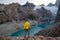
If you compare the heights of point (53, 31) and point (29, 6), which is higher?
point (29, 6)

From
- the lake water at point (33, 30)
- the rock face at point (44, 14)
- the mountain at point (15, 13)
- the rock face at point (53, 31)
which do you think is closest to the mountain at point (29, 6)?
the mountain at point (15, 13)

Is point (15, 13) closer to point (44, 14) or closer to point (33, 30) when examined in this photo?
point (33, 30)

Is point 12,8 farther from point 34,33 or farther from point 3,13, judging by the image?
point 34,33

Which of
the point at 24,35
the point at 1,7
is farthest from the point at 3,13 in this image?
the point at 24,35

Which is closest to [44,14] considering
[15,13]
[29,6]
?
[29,6]

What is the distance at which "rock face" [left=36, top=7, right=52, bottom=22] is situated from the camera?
5527 millimetres

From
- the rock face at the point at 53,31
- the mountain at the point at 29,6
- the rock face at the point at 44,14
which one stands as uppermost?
the mountain at the point at 29,6

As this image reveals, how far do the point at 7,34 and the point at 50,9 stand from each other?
5.10 feet

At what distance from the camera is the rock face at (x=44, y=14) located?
18.1 ft

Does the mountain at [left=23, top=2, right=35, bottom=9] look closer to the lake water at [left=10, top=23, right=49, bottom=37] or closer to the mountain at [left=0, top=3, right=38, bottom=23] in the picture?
the mountain at [left=0, top=3, right=38, bottom=23]

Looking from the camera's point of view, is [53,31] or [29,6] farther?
[29,6]

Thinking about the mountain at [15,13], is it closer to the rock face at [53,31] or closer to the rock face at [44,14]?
the rock face at [44,14]

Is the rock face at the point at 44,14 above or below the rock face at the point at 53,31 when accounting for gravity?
above

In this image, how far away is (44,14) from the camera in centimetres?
557
